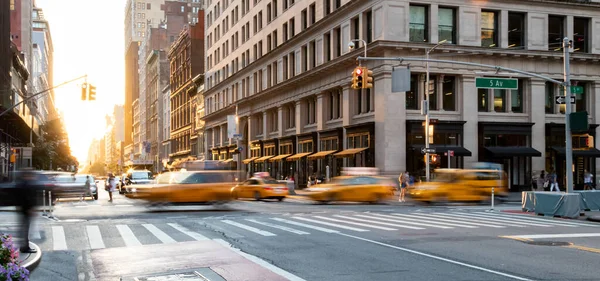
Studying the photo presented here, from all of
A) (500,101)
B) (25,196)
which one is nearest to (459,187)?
(500,101)

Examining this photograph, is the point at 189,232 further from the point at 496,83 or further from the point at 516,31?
the point at 516,31

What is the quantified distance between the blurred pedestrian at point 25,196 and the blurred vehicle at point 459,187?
23.5 m

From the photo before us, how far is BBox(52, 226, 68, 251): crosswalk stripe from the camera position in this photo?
48.3ft

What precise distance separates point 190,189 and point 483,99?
2780 centimetres

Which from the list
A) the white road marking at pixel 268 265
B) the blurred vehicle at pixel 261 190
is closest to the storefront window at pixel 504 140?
the blurred vehicle at pixel 261 190

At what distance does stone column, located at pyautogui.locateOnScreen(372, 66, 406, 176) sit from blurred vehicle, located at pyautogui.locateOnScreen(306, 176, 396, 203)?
10.2m

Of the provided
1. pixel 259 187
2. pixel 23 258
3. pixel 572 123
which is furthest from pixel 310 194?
pixel 23 258

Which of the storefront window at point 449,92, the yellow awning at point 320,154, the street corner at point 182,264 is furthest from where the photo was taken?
the yellow awning at point 320,154

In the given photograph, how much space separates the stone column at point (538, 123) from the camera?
1843 inches

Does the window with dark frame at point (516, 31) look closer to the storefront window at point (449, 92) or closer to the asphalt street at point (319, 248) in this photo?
the storefront window at point (449, 92)

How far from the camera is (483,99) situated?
46438 mm

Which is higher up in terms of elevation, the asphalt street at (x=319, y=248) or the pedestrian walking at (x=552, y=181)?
the pedestrian walking at (x=552, y=181)

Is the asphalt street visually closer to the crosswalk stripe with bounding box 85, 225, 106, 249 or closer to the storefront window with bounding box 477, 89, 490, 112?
the crosswalk stripe with bounding box 85, 225, 106, 249

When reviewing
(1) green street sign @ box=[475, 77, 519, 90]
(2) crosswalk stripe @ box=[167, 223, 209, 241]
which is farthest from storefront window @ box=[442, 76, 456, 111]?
(2) crosswalk stripe @ box=[167, 223, 209, 241]
